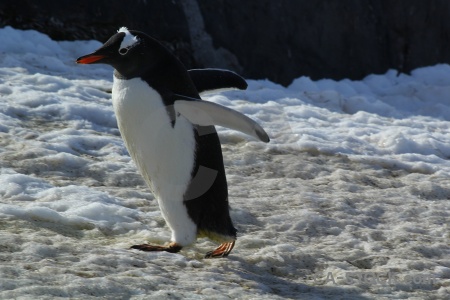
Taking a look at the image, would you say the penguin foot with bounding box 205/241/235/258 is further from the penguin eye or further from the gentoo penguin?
the penguin eye

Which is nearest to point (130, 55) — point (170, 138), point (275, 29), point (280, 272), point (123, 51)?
point (123, 51)

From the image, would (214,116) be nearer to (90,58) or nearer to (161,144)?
(161,144)

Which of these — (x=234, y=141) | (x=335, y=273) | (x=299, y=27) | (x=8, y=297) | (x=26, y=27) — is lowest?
(x=8, y=297)

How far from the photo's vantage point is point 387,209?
208 inches

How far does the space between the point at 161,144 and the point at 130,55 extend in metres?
0.42

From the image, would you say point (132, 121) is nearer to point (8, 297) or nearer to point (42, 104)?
point (8, 297)

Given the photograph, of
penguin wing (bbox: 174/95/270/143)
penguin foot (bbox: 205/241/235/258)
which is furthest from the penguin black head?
penguin foot (bbox: 205/241/235/258)

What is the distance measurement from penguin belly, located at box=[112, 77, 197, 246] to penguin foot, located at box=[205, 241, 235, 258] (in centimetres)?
11

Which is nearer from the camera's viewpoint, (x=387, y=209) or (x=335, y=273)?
(x=335, y=273)

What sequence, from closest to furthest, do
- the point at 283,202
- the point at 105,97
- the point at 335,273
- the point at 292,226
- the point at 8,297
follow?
the point at 8,297 < the point at 335,273 < the point at 292,226 < the point at 283,202 < the point at 105,97

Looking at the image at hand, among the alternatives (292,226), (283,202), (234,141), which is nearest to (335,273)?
(292,226)

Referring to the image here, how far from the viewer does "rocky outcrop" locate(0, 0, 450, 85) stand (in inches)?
316

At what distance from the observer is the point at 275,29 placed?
28.4 feet

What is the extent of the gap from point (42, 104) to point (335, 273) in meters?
2.99
